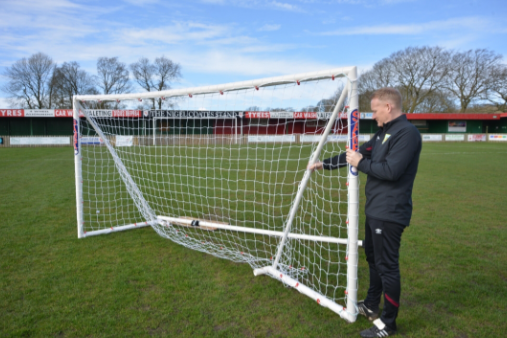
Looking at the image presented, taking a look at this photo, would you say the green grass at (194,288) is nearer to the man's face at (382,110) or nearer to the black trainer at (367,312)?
the black trainer at (367,312)

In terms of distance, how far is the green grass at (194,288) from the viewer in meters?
2.71

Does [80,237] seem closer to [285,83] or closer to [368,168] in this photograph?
[285,83]

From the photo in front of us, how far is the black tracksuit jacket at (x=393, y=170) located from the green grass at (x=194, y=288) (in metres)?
1.08

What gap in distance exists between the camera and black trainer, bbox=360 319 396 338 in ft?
8.37

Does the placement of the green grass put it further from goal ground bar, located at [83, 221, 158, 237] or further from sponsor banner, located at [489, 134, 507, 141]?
sponsor banner, located at [489, 134, 507, 141]

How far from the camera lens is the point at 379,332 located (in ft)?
8.39

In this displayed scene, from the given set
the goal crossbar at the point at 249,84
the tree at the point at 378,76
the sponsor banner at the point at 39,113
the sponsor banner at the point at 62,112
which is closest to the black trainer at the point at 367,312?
the goal crossbar at the point at 249,84

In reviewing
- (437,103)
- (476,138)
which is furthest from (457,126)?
(476,138)

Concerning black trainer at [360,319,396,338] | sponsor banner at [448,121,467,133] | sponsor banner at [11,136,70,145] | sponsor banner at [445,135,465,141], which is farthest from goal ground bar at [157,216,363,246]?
sponsor banner at [448,121,467,133]

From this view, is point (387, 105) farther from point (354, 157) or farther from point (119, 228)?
point (119, 228)

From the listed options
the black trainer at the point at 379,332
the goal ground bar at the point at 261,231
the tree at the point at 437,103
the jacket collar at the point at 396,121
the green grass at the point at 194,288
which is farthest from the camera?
the tree at the point at 437,103

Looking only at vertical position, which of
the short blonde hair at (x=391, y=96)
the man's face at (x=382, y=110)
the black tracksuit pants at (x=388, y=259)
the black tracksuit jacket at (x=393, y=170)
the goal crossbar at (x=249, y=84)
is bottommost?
the black tracksuit pants at (x=388, y=259)

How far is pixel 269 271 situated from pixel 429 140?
36636mm

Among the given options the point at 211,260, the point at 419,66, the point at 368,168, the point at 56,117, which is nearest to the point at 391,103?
the point at 368,168
